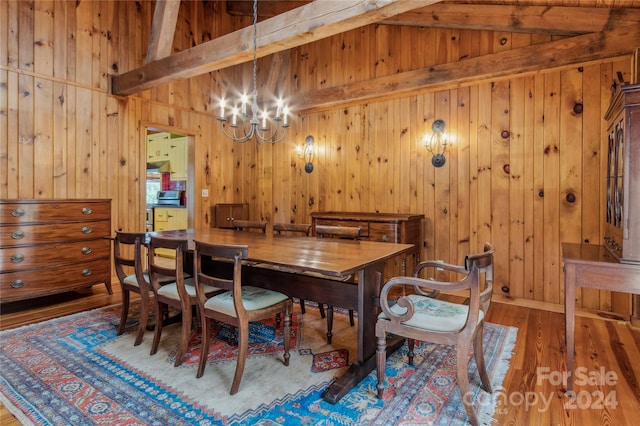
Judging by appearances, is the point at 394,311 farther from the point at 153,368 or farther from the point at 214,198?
the point at 214,198

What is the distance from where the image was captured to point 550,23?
315cm

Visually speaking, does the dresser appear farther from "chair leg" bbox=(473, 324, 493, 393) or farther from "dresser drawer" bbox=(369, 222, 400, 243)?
"chair leg" bbox=(473, 324, 493, 393)

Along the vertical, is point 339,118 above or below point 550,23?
below

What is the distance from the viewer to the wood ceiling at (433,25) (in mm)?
2457

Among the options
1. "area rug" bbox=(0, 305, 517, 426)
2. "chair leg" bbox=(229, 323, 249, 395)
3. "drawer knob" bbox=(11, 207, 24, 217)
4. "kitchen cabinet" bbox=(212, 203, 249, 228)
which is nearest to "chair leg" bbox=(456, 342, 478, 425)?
"area rug" bbox=(0, 305, 517, 426)

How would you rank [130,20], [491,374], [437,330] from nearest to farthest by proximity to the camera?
1. [437,330]
2. [491,374]
3. [130,20]

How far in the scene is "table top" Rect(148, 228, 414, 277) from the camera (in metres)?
1.86

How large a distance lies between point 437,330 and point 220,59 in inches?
110

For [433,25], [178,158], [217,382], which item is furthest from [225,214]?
[433,25]

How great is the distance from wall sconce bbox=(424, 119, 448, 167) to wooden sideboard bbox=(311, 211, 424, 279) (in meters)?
0.67

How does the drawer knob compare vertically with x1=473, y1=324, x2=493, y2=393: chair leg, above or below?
above

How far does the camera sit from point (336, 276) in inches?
67.4

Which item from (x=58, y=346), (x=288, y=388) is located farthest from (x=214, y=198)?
(x=288, y=388)

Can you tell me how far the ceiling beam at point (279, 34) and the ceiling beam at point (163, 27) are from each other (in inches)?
5.0
